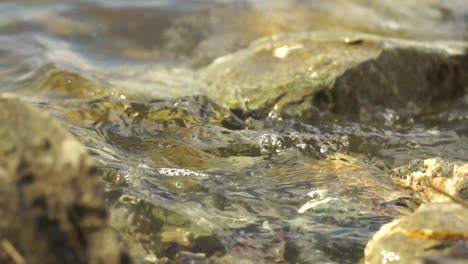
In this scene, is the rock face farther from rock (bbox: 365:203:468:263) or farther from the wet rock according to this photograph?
rock (bbox: 365:203:468:263)

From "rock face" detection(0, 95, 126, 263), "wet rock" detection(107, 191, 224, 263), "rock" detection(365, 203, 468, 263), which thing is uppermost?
"rock face" detection(0, 95, 126, 263)

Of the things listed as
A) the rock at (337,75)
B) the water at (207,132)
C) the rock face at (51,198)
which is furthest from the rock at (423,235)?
the rock at (337,75)

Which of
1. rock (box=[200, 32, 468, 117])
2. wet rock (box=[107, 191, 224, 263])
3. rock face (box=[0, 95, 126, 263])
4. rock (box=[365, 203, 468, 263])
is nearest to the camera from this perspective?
rock face (box=[0, 95, 126, 263])

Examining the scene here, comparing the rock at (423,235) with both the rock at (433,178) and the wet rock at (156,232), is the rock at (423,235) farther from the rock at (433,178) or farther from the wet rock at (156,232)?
the rock at (433,178)

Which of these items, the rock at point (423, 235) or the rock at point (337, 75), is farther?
the rock at point (337, 75)

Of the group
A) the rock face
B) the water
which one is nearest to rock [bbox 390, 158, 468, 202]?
the water

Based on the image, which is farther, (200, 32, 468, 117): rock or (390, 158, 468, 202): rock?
(200, 32, 468, 117): rock

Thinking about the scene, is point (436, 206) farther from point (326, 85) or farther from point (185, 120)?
point (326, 85)
